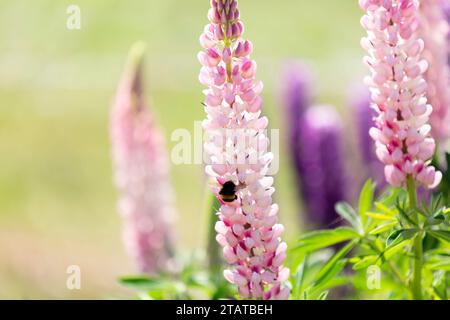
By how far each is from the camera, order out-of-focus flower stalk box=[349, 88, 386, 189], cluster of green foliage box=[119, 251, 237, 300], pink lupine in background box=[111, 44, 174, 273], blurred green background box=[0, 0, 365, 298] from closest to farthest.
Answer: cluster of green foliage box=[119, 251, 237, 300], pink lupine in background box=[111, 44, 174, 273], out-of-focus flower stalk box=[349, 88, 386, 189], blurred green background box=[0, 0, 365, 298]

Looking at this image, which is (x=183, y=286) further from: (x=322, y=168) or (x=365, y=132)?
(x=365, y=132)

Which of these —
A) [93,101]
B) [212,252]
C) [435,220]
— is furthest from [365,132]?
[93,101]

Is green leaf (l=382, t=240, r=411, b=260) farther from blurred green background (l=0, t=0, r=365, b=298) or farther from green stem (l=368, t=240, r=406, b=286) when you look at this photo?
blurred green background (l=0, t=0, r=365, b=298)

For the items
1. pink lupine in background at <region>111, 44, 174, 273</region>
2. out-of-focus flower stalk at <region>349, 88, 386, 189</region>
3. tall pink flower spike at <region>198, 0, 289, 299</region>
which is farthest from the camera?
out-of-focus flower stalk at <region>349, 88, 386, 189</region>

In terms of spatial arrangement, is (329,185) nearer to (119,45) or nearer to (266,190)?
(266,190)

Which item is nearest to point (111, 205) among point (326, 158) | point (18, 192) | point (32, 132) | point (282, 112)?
point (18, 192)

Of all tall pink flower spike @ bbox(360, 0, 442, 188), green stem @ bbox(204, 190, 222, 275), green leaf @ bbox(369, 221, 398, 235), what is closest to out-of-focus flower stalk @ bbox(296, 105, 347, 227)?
green stem @ bbox(204, 190, 222, 275)
